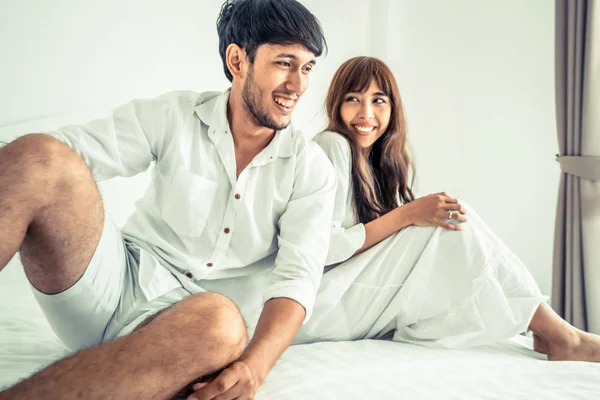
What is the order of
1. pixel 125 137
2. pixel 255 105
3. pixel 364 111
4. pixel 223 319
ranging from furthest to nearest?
pixel 364 111, pixel 255 105, pixel 125 137, pixel 223 319

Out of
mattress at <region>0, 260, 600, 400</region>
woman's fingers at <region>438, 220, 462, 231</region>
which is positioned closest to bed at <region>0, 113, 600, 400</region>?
mattress at <region>0, 260, 600, 400</region>

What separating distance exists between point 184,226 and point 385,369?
557 millimetres

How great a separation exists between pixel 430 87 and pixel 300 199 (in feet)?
6.73

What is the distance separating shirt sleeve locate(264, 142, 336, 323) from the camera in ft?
4.16

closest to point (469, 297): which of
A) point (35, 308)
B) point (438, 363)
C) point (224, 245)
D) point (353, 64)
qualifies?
point (438, 363)

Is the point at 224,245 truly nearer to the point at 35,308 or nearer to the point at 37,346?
the point at 37,346

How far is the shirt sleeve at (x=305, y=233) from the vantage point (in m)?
1.27

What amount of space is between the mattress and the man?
10cm

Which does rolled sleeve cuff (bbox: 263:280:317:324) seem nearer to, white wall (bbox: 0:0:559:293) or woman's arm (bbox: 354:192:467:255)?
woman's arm (bbox: 354:192:467:255)

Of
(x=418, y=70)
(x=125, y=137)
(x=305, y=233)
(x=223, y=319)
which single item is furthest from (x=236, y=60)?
(x=418, y=70)

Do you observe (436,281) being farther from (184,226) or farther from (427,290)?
(184,226)

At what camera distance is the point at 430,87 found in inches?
127

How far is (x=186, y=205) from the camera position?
1356mm

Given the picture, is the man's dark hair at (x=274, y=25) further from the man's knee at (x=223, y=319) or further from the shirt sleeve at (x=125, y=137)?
the man's knee at (x=223, y=319)
